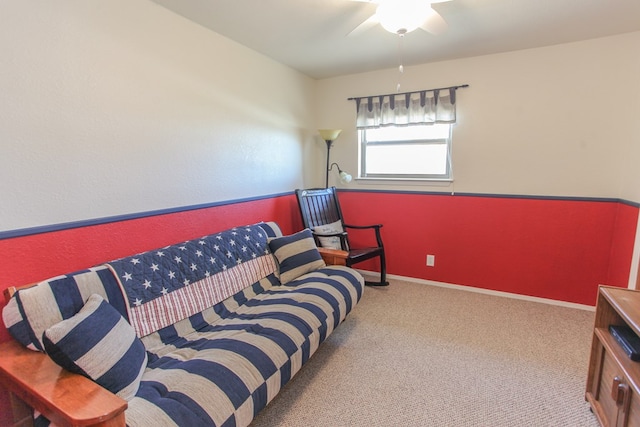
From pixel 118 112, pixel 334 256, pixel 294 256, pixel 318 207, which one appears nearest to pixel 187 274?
pixel 294 256

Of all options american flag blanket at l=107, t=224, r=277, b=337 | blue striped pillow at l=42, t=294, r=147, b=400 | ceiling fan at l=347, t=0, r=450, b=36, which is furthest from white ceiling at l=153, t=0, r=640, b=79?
blue striped pillow at l=42, t=294, r=147, b=400

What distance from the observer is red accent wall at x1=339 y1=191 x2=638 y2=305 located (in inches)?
105

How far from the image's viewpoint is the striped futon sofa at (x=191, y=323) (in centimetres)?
117

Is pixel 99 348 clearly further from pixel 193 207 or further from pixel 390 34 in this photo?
pixel 390 34

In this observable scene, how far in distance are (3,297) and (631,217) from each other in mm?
3814

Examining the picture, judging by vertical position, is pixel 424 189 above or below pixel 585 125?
below

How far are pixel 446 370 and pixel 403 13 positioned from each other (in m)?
2.07

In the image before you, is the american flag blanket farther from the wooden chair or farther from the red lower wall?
the wooden chair

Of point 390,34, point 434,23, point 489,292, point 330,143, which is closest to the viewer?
point 434,23

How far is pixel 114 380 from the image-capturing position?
1182mm

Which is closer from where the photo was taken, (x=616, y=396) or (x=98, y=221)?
(x=616, y=396)

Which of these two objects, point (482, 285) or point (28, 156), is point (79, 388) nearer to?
point (28, 156)

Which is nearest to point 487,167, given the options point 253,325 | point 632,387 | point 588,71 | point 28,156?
point 588,71

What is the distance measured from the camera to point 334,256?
267 cm
